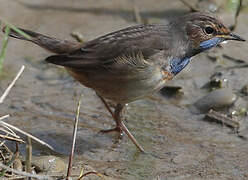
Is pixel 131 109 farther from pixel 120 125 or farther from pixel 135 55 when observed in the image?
pixel 135 55

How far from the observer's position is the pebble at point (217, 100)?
6859 mm

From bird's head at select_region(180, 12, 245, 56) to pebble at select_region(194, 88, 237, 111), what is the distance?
85cm

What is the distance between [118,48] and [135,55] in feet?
0.74

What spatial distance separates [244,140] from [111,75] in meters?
1.70

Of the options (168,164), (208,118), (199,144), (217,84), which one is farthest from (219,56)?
(168,164)

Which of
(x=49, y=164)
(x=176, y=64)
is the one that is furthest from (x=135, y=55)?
(x=49, y=164)

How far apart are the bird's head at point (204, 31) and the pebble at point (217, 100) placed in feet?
2.79

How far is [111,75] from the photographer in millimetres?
5957

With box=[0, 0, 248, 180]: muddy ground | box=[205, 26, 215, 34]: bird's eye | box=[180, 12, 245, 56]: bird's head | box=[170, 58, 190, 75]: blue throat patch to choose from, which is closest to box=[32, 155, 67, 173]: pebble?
box=[0, 0, 248, 180]: muddy ground

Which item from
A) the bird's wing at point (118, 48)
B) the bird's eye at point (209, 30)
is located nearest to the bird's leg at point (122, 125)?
the bird's wing at point (118, 48)

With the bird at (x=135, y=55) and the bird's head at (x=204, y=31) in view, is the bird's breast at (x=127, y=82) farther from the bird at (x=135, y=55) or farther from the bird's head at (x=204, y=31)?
the bird's head at (x=204, y=31)

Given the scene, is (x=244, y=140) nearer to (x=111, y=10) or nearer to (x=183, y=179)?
(x=183, y=179)

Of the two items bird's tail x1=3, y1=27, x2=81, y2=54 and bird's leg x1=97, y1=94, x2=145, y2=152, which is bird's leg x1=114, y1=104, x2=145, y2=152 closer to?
bird's leg x1=97, y1=94, x2=145, y2=152

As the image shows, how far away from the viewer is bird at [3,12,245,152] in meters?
5.88
